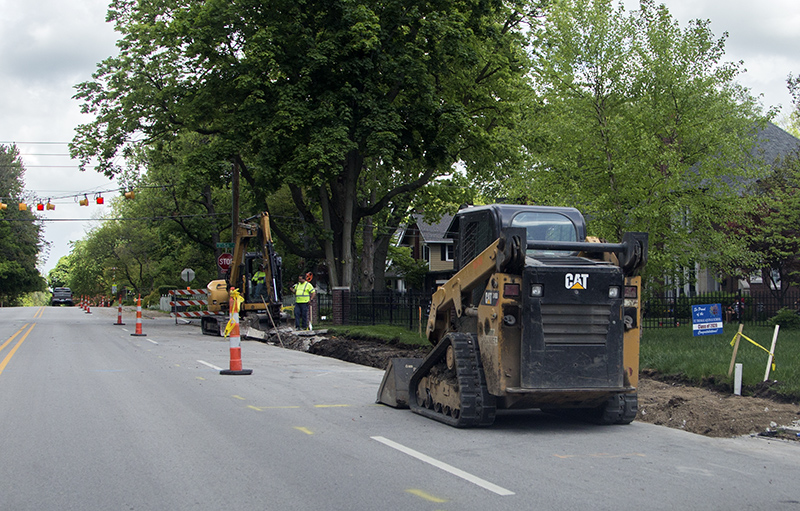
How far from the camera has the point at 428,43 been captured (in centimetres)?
2823

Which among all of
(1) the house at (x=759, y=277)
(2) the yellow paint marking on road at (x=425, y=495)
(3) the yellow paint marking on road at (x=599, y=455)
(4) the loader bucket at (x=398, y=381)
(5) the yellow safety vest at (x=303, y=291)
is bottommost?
(3) the yellow paint marking on road at (x=599, y=455)

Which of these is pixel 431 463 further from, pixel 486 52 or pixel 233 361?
pixel 486 52

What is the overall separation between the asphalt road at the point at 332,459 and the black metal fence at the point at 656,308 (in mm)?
12110

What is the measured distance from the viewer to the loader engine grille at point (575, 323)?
8.00 m

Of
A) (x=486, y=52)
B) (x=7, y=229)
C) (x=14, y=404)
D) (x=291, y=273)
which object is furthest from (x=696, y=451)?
(x=7, y=229)

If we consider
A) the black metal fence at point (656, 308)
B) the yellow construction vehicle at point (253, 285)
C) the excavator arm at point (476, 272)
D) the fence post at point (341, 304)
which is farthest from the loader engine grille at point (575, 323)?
the fence post at point (341, 304)

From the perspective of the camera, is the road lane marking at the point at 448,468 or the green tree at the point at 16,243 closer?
the road lane marking at the point at 448,468

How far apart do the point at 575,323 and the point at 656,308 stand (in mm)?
15890

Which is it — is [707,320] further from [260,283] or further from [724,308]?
[260,283]

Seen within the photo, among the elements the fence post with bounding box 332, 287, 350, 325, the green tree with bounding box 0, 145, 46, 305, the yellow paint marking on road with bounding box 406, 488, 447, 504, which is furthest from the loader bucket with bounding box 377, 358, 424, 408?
the green tree with bounding box 0, 145, 46, 305

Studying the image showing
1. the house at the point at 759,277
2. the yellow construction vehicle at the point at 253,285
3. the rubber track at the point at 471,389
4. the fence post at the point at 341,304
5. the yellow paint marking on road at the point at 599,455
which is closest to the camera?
the yellow paint marking on road at the point at 599,455

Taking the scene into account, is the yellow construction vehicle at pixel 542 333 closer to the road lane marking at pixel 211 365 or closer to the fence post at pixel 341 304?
the road lane marking at pixel 211 365

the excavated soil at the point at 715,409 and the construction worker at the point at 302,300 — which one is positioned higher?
the construction worker at the point at 302,300

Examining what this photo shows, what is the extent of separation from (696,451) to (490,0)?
78.6 ft
